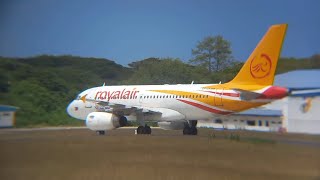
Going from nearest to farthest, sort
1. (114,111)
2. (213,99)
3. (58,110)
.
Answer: (58,110) < (213,99) < (114,111)

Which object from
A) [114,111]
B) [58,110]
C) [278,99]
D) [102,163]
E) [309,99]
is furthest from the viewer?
[114,111]

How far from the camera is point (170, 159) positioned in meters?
5.82

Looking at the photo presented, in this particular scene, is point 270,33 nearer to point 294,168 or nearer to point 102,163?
point 294,168

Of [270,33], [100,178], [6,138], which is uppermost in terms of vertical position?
[270,33]

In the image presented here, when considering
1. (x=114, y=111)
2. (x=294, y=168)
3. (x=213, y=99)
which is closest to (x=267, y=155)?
(x=294, y=168)

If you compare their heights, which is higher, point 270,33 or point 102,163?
point 270,33

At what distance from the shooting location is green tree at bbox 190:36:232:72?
6216mm

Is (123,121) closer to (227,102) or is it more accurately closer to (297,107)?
(227,102)

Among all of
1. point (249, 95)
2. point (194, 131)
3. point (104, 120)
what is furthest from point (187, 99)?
point (249, 95)

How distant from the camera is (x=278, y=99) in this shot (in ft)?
17.5

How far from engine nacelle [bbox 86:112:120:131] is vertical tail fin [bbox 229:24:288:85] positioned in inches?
230

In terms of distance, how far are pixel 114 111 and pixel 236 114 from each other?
26.7 ft

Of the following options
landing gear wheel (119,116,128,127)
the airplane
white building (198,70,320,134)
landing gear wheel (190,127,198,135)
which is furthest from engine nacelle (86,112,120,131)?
white building (198,70,320,134)

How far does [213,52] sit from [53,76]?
8.22 feet
